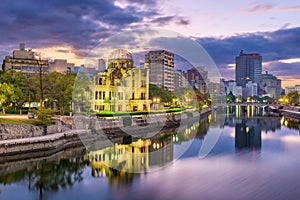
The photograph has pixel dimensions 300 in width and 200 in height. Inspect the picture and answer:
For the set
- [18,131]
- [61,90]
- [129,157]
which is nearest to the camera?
[18,131]

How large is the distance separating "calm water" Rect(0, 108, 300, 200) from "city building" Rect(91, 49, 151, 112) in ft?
62.4

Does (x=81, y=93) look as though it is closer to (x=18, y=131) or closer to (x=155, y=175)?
(x=18, y=131)

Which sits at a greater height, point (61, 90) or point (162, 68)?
point (162, 68)

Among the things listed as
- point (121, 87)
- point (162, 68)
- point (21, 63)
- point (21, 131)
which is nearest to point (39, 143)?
point (21, 131)

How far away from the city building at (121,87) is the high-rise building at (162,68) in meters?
55.7

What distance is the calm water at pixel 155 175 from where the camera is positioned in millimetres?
19828

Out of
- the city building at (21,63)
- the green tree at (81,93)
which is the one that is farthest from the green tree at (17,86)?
the city building at (21,63)

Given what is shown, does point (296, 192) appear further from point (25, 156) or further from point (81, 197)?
point (25, 156)

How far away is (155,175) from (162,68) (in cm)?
10056

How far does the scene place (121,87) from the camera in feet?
189

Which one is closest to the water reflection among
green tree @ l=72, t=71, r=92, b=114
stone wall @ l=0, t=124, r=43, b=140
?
stone wall @ l=0, t=124, r=43, b=140

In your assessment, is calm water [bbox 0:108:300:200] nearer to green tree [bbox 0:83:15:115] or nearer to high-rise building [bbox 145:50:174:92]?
green tree [bbox 0:83:15:115]

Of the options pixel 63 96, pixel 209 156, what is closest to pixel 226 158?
pixel 209 156

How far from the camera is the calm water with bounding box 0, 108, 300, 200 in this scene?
19828mm
